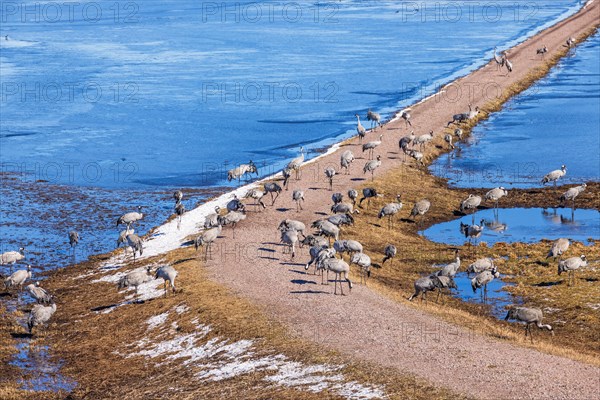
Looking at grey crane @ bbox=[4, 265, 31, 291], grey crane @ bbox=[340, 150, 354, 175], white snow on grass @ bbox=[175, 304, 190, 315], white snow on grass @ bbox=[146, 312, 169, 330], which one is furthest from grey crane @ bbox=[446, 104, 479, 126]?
white snow on grass @ bbox=[146, 312, 169, 330]

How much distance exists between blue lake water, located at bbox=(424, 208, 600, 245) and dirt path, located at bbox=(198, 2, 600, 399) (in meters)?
6.70

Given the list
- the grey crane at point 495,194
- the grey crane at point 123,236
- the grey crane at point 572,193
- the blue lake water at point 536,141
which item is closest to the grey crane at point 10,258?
the grey crane at point 123,236

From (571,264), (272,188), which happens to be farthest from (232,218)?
(571,264)

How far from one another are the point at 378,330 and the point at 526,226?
21909mm

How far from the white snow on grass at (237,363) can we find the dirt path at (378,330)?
61.2 inches

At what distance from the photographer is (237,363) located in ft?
97.9

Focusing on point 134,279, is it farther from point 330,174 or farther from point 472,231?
point 330,174

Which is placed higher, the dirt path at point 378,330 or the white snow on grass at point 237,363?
the dirt path at point 378,330

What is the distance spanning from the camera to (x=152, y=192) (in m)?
59.5

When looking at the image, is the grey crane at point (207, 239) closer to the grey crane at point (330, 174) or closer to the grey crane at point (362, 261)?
the grey crane at point (362, 261)

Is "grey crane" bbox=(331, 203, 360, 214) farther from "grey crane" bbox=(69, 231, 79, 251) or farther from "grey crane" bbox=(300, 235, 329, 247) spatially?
"grey crane" bbox=(69, 231, 79, 251)

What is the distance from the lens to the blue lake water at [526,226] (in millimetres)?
47719

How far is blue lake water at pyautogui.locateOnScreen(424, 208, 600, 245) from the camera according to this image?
1879 inches

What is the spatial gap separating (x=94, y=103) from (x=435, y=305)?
5816cm
